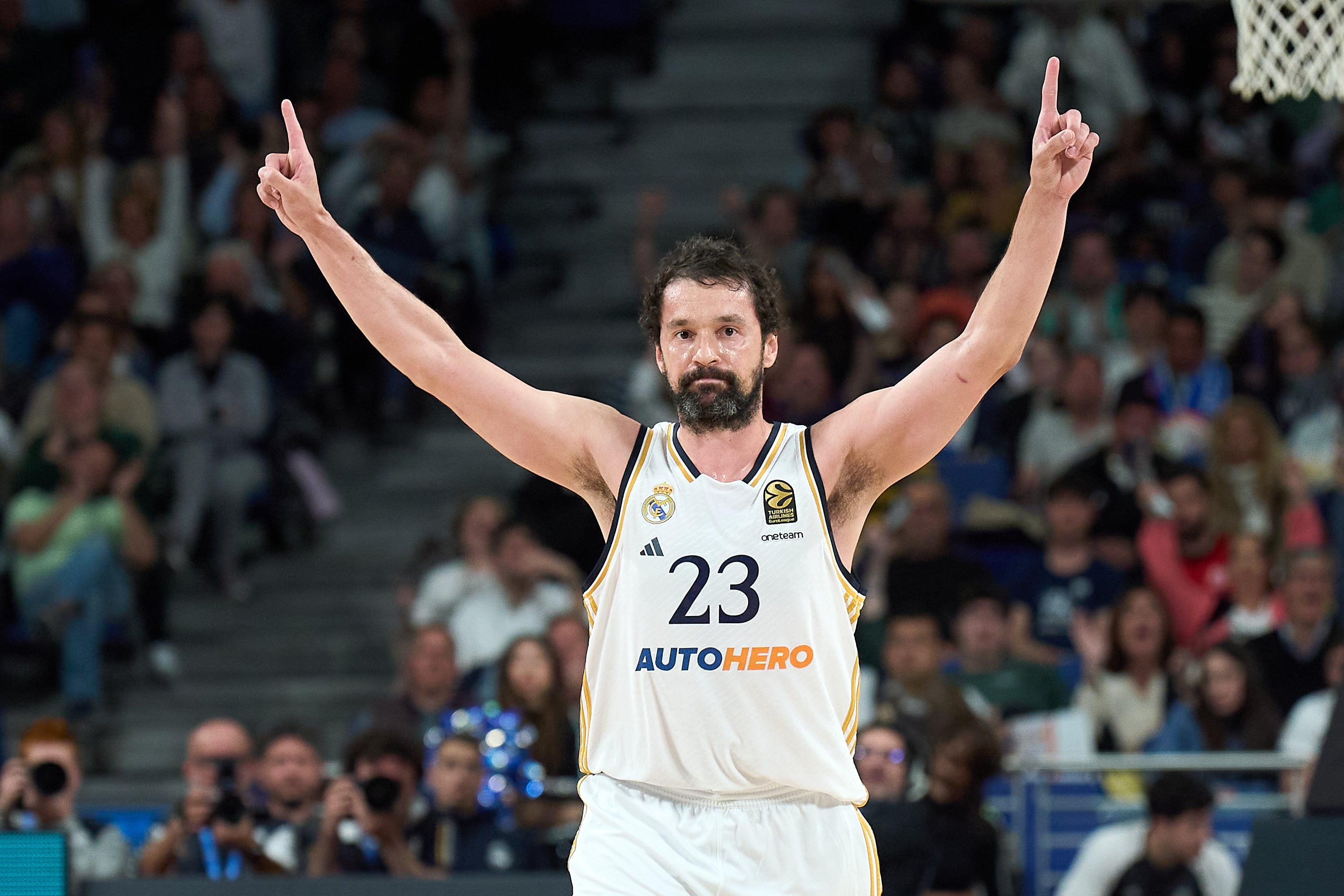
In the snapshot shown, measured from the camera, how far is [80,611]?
12.5 meters

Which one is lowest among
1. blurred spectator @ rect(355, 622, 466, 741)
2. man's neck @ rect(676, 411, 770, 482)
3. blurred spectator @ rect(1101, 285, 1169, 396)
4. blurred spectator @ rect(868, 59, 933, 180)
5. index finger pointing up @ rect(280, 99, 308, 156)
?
blurred spectator @ rect(355, 622, 466, 741)

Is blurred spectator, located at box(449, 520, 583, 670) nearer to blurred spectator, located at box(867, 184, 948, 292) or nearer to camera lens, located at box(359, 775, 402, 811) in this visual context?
camera lens, located at box(359, 775, 402, 811)

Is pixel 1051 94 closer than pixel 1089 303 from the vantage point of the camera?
Yes

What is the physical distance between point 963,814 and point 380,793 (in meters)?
2.87

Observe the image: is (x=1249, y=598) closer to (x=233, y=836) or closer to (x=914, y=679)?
(x=914, y=679)

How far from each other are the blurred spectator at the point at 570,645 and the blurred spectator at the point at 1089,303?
4.76 metres

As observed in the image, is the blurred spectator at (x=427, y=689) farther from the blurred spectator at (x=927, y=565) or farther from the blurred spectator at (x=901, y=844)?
the blurred spectator at (x=901, y=844)

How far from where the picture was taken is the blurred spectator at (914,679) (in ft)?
32.1

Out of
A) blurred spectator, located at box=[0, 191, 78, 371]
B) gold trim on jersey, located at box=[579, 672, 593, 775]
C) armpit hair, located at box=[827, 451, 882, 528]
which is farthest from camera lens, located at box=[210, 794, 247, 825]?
blurred spectator, located at box=[0, 191, 78, 371]

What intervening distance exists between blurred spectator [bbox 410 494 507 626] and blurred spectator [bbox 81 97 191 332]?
3.70m

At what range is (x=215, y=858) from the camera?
889 cm

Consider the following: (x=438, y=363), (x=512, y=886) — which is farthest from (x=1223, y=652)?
(x=438, y=363)

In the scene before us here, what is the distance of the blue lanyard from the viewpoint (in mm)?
8820

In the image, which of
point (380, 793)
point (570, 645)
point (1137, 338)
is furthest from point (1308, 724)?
point (380, 793)
